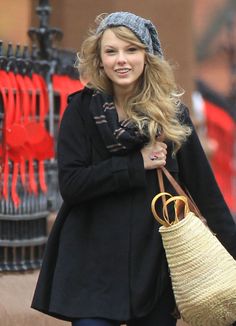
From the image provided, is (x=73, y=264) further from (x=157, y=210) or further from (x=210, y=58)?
(x=210, y=58)

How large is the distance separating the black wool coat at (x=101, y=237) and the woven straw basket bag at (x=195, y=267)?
10cm

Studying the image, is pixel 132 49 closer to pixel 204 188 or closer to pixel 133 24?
pixel 133 24

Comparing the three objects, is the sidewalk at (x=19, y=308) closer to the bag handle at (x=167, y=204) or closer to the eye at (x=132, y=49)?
the bag handle at (x=167, y=204)

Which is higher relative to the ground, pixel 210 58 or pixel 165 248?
pixel 210 58

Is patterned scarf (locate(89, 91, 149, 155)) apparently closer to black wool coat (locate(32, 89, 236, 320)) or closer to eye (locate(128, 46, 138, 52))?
black wool coat (locate(32, 89, 236, 320))

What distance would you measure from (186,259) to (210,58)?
63.2 feet

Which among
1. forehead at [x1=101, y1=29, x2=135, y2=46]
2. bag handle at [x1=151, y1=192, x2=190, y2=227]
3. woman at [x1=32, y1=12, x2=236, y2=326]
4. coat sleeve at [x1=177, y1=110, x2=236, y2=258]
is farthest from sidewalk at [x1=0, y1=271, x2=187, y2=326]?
forehead at [x1=101, y1=29, x2=135, y2=46]

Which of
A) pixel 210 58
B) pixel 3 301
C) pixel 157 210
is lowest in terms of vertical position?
pixel 3 301

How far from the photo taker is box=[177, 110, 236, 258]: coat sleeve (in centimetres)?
411

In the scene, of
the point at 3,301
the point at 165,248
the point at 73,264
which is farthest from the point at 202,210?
the point at 3,301

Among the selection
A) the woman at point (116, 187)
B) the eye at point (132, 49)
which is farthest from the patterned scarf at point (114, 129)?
the eye at point (132, 49)

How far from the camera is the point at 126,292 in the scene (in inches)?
153

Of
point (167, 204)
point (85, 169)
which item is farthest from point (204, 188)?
point (85, 169)

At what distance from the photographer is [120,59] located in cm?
394
